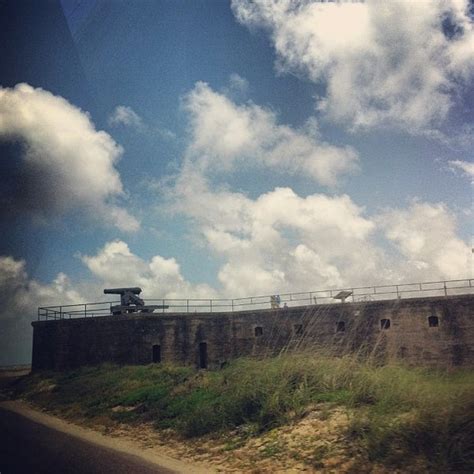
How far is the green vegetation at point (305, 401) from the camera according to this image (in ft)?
22.5

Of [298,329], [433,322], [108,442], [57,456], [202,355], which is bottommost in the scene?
[108,442]

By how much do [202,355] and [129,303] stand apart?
19.0ft

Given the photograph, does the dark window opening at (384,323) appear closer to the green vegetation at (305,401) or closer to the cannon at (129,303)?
the green vegetation at (305,401)

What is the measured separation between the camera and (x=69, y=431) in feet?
40.8

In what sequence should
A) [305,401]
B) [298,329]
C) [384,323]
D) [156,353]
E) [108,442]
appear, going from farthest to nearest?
Answer: 1. [156,353]
2. [298,329]
3. [384,323]
4. [108,442]
5. [305,401]

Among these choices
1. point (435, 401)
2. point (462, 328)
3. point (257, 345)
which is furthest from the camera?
point (257, 345)

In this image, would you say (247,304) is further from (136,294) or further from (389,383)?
(389,383)

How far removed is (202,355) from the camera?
24.1m

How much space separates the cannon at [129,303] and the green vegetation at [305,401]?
224 inches

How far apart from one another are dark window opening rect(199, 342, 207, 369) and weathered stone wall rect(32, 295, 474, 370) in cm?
6

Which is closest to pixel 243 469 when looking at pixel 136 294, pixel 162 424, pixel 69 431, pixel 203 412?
pixel 203 412

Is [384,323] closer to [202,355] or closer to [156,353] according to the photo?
[202,355]

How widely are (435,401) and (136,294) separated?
837 inches

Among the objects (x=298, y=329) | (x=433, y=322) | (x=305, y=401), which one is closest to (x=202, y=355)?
(x=298, y=329)
